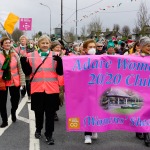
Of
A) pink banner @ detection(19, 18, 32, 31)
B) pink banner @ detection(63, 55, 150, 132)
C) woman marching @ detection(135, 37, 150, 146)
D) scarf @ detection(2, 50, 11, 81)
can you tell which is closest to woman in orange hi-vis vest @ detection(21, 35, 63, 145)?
pink banner @ detection(63, 55, 150, 132)

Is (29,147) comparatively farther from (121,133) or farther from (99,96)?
(121,133)

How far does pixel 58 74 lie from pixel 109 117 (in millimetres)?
1072

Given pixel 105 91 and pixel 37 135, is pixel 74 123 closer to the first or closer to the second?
pixel 105 91

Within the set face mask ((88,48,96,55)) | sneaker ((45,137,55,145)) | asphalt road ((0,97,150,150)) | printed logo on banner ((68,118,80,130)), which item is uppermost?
face mask ((88,48,96,55))

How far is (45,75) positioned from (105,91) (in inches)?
39.7

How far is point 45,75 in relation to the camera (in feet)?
18.0

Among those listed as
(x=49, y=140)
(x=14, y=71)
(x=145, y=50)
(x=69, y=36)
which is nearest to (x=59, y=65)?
(x=49, y=140)

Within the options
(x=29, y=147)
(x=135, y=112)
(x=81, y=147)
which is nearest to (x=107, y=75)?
(x=135, y=112)

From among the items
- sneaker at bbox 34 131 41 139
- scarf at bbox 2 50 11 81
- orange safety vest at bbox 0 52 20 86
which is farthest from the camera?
orange safety vest at bbox 0 52 20 86

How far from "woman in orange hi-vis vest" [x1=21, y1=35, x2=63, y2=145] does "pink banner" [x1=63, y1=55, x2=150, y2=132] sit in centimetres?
37

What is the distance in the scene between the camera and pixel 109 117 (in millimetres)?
5180

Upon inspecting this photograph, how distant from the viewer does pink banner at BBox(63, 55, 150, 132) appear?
5168 millimetres

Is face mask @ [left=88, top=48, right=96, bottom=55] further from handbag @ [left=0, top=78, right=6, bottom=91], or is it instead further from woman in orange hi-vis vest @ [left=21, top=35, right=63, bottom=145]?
handbag @ [left=0, top=78, right=6, bottom=91]

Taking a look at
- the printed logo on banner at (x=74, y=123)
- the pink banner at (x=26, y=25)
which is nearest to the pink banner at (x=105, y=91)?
the printed logo on banner at (x=74, y=123)
